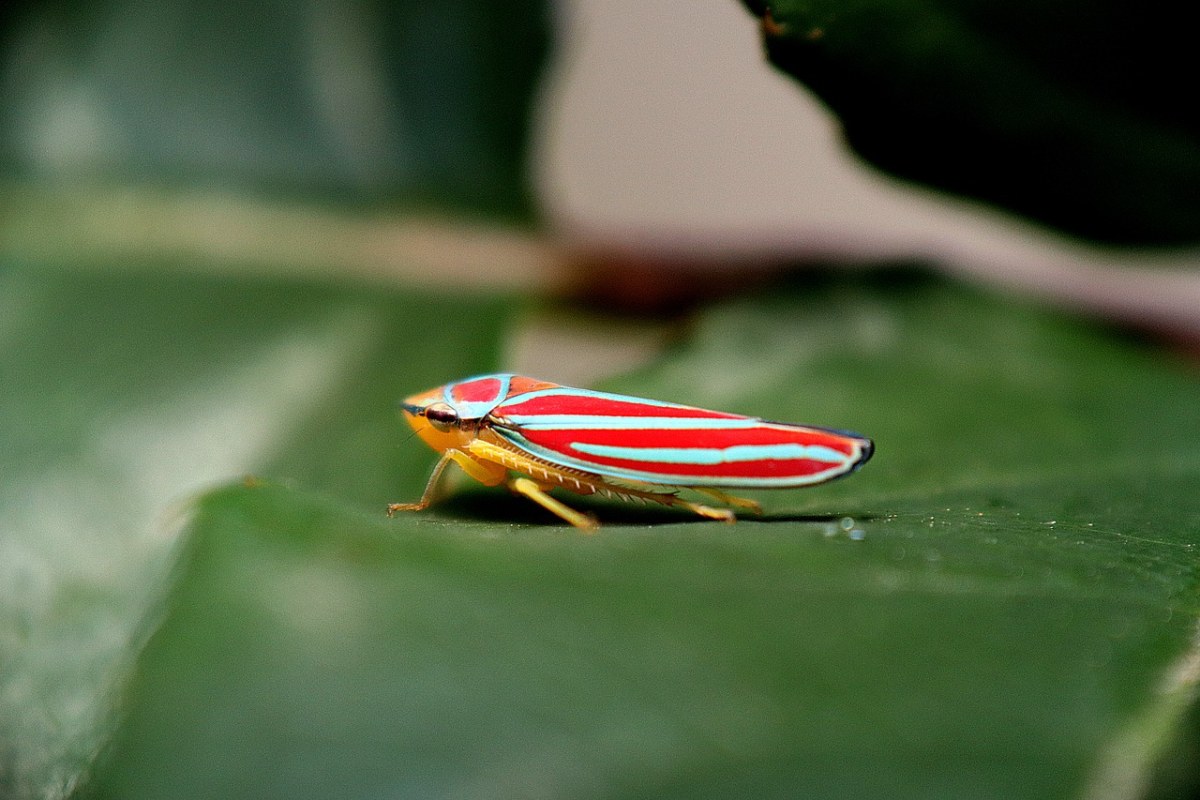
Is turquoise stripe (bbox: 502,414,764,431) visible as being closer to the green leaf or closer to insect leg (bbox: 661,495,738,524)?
insect leg (bbox: 661,495,738,524)

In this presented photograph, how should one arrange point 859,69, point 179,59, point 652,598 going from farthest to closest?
1. point 179,59
2. point 859,69
3. point 652,598

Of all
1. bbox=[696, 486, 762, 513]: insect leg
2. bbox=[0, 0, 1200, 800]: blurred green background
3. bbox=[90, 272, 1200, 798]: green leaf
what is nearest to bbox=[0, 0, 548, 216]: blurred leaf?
bbox=[0, 0, 1200, 800]: blurred green background

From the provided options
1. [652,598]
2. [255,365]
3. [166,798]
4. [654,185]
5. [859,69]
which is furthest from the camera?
[654,185]

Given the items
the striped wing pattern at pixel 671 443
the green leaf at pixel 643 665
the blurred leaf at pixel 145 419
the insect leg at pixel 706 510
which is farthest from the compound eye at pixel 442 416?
the green leaf at pixel 643 665

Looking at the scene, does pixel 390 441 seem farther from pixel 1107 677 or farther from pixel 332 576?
pixel 1107 677

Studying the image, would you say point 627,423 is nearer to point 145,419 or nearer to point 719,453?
point 719,453

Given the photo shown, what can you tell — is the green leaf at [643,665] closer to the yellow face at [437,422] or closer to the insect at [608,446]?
the insect at [608,446]

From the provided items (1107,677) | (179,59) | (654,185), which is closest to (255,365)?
(179,59)
